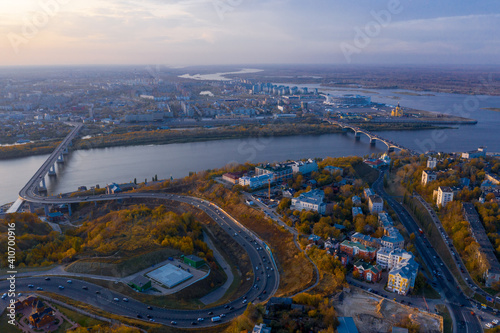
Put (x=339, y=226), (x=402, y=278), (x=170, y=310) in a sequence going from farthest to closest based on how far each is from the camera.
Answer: (x=339, y=226) < (x=402, y=278) < (x=170, y=310)

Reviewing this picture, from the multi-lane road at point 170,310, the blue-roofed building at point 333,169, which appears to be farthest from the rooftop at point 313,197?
the blue-roofed building at point 333,169

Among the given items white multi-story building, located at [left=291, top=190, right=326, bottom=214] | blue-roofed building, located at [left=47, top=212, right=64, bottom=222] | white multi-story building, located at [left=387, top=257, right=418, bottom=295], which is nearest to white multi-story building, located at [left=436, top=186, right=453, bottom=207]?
white multi-story building, located at [left=291, top=190, right=326, bottom=214]

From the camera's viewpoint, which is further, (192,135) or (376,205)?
(192,135)

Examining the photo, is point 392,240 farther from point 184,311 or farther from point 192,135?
point 192,135

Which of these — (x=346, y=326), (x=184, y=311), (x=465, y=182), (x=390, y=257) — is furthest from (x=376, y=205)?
(x=184, y=311)

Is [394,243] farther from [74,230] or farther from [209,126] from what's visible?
[209,126]

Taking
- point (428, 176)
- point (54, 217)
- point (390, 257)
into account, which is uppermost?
point (428, 176)

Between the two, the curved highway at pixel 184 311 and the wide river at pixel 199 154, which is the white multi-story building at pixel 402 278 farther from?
the wide river at pixel 199 154
